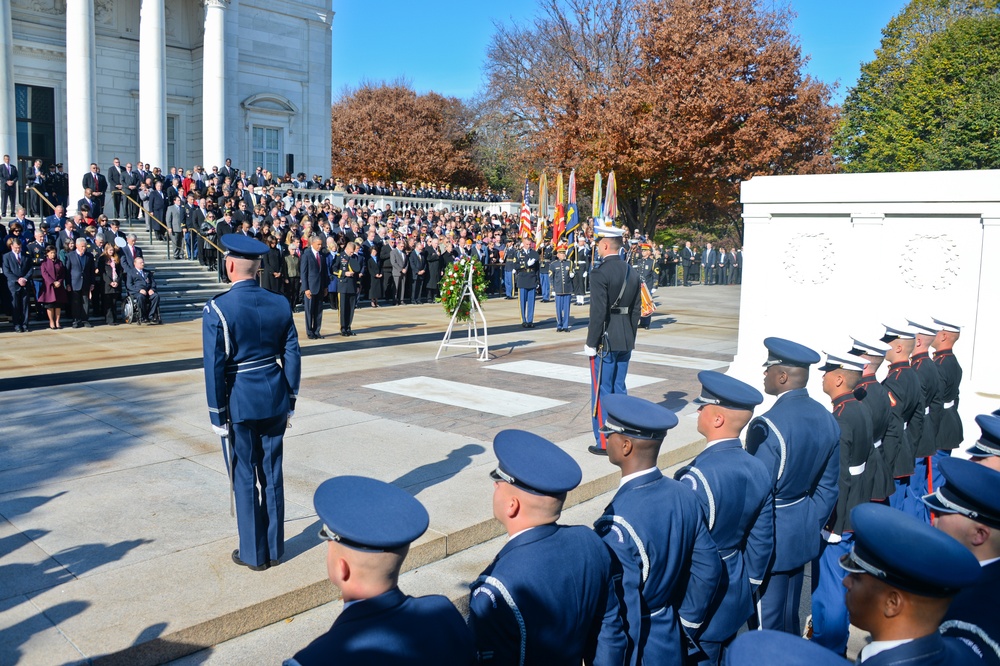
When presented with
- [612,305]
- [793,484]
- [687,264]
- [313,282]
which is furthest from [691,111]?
[793,484]

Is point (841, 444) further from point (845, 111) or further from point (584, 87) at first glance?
point (845, 111)

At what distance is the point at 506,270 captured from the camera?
26.4 meters

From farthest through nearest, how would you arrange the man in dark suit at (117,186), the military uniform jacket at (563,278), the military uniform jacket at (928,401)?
the man in dark suit at (117,186) < the military uniform jacket at (563,278) < the military uniform jacket at (928,401)

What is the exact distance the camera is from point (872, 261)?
9102 mm

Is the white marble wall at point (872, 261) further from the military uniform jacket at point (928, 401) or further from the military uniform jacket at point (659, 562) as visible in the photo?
the military uniform jacket at point (659, 562)

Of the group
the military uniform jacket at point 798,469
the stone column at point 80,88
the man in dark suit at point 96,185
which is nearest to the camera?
the military uniform jacket at point 798,469

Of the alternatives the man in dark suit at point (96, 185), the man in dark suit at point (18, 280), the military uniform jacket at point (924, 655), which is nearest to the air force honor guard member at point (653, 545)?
the military uniform jacket at point (924, 655)

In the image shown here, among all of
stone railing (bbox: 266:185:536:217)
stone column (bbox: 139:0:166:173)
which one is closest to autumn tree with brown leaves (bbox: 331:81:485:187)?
stone railing (bbox: 266:185:536:217)

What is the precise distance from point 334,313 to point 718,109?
2135cm

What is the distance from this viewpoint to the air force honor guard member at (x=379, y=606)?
2.05 m

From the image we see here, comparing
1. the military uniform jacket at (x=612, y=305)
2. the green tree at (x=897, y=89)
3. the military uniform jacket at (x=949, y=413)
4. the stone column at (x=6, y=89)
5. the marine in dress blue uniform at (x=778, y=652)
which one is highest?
the green tree at (x=897, y=89)

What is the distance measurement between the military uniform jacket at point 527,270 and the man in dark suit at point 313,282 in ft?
15.3

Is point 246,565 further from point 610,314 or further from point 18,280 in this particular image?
point 18,280

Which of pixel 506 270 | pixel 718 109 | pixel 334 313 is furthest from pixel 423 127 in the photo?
pixel 334 313
